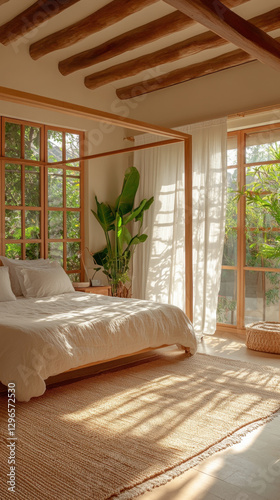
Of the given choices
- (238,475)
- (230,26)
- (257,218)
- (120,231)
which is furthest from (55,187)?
(238,475)

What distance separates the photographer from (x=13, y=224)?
206 inches

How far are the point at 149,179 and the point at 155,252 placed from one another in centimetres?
93

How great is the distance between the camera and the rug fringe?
6.95 feet

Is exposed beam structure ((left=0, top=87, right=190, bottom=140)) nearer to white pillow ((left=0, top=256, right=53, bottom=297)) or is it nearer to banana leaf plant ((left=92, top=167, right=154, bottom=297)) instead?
banana leaf plant ((left=92, top=167, right=154, bottom=297))

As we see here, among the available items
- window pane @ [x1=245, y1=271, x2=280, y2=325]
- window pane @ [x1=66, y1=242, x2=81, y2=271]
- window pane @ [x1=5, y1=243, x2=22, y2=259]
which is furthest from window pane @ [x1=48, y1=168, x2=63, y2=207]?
window pane @ [x1=245, y1=271, x2=280, y2=325]

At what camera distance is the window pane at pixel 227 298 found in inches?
215

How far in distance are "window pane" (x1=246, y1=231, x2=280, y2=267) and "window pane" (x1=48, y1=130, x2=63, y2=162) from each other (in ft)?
7.86

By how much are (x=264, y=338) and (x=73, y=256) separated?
8.30ft

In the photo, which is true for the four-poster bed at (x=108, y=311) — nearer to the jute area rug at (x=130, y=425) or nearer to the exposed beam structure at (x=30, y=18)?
the jute area rug at (x=130, y=425)

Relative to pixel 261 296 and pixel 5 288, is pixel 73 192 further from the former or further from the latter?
pixel 261 296

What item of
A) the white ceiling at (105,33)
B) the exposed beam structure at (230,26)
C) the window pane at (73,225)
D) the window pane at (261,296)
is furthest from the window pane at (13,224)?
the exposed beam structure at (230,26)

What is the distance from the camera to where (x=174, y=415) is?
298 centimetres

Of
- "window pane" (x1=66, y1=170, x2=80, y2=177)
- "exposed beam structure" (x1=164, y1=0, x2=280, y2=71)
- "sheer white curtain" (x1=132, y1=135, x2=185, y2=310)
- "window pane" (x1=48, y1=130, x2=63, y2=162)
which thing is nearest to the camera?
"exposed beam structure" (x1=164, y1=0, x2=280, y2=71)

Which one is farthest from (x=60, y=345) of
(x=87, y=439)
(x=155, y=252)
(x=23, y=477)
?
(x=155, y=252)
